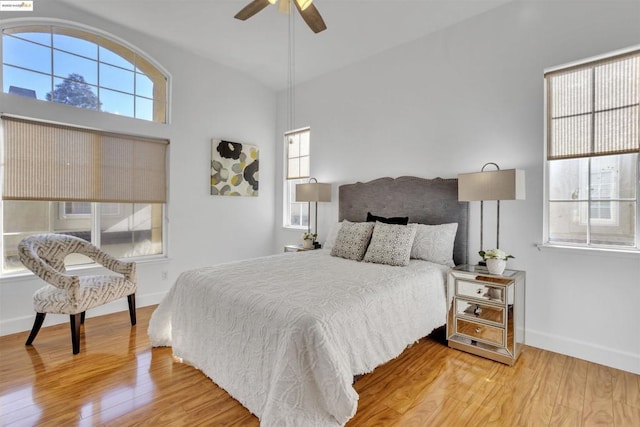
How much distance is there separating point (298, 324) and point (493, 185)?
2038mm

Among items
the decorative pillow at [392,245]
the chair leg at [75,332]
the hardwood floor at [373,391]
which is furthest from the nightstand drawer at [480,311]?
the chair leg at [75,332]

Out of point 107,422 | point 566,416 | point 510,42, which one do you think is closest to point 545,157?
point 510,42

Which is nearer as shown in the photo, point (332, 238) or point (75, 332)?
point (75, 332)

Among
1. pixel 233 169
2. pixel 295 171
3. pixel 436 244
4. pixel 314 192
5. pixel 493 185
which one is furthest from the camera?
pixel 295 171

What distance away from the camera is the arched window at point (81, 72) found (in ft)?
9.87

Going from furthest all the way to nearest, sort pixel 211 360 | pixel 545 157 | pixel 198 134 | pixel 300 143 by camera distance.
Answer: pixel 300 143 → pixel 198 134 → pixel 545 157 → pixel 211 360

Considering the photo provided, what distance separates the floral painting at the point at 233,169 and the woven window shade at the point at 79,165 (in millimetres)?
693

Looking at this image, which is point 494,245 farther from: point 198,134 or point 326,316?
point 198,134

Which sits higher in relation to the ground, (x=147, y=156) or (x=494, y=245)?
(x=147, y=156)

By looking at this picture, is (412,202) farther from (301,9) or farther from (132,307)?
(132,307)

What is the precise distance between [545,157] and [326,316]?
246cm

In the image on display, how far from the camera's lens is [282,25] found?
3.40 metres

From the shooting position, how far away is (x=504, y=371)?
7.68ft

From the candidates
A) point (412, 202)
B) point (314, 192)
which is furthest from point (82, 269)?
point (412, 202)
